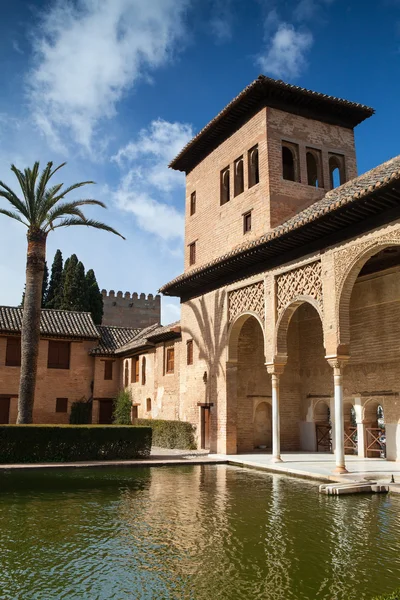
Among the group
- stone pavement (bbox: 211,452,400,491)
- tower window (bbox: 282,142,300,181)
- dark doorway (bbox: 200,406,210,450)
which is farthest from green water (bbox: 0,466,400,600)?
tower window (bbox: 282,142,300,181)

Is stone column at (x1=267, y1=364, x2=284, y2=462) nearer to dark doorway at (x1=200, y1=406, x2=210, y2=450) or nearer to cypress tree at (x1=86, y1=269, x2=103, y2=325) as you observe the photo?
dark doorway at (x1=200, y1=406, x2=210, y2=450)

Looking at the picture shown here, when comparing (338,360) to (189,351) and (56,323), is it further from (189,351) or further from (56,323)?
(56,323)

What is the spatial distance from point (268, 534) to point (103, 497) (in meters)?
3.69

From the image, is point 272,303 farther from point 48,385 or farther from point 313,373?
point 48,385

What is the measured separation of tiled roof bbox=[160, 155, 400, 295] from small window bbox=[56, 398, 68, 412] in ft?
32.1

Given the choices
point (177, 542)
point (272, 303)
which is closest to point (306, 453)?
point (272, 303)

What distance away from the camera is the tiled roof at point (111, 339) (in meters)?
27.5

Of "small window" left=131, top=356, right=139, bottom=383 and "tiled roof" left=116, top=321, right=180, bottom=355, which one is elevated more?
"tiled roof" left=116, top=321, right=180, bottom=355

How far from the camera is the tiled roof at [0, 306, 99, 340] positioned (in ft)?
85.6

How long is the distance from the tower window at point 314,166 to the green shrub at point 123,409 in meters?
13.1

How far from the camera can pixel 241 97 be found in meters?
17.5

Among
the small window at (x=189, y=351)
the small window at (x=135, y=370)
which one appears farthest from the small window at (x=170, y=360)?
the small window at (x=135, y=370)

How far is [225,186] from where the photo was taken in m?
19.9

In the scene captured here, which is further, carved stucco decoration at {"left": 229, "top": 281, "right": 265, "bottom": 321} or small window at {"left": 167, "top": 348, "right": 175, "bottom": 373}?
small window at {"left": 167, "top": 348, "right": 175, "bottom": 373}
